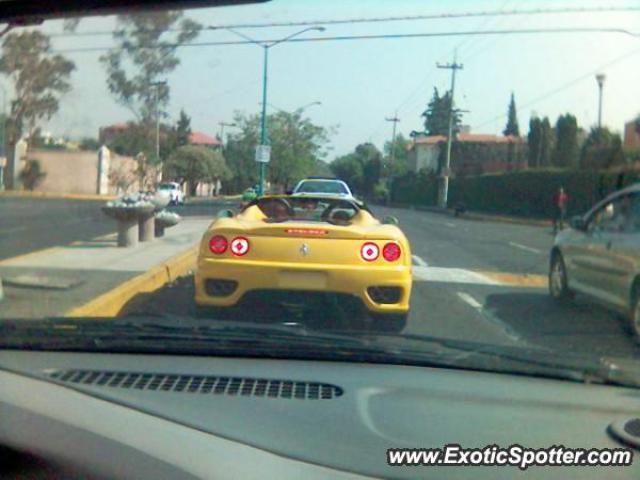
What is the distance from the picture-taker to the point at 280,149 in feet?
29.8

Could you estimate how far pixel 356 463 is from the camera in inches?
104

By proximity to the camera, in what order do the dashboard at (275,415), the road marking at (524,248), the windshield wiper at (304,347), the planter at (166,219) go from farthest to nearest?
the planter at (166,219) → the road marking at (524,248) → the windshield wiper at (304,347) → the dashboard at (275,415)

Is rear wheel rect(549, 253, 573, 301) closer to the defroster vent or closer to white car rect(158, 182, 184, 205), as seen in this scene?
white car rect(158, 182, 184, 205)

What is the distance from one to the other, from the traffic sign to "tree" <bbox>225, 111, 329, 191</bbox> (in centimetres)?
7

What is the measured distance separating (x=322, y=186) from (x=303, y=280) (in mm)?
3390

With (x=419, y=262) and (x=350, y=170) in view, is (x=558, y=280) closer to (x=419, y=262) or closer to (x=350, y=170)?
(x=350, y=170)

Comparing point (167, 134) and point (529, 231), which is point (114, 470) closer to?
point (167, 134)

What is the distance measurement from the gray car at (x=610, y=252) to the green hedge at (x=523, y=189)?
0.40ft

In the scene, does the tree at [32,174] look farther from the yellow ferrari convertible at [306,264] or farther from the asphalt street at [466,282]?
the yellow ferrari convertible at [306,264]

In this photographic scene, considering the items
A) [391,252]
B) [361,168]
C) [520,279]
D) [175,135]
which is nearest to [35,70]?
[175,135]

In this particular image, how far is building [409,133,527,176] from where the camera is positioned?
25.7 ft

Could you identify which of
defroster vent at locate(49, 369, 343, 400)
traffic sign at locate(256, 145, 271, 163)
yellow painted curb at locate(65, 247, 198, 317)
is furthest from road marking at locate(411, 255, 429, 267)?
defroster vent at locate(49, 369, 343, 400)

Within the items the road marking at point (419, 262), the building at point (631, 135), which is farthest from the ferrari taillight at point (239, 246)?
the road marking at point (419, 262)

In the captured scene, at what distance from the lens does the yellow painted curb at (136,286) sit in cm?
745
